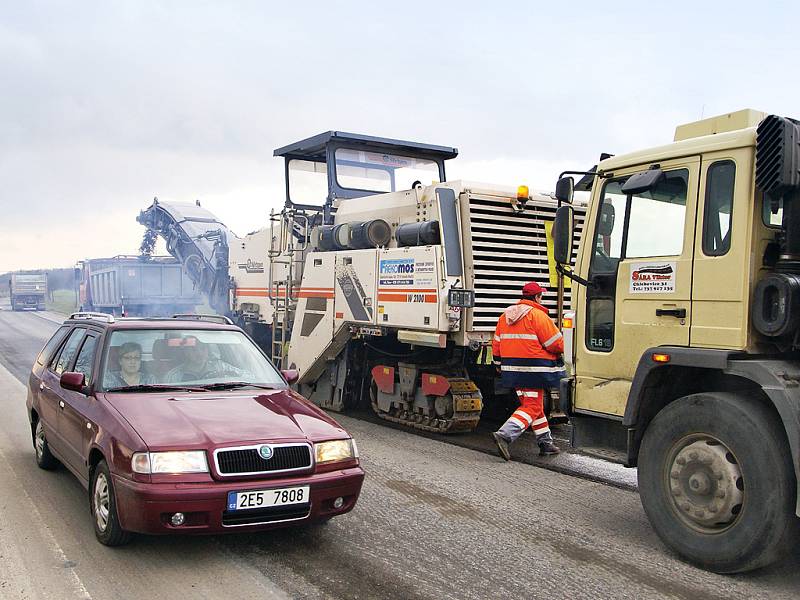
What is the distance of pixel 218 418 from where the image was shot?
4777 mm

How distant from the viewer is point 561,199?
5379 mm

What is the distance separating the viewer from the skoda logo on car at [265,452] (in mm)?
4453

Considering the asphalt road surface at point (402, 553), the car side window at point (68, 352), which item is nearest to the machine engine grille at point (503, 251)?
the asphalt road surface at point (402, 553)

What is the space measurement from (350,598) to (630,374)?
243 cm

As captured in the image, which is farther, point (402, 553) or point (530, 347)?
point (530, 347)

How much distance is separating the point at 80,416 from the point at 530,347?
418 cm

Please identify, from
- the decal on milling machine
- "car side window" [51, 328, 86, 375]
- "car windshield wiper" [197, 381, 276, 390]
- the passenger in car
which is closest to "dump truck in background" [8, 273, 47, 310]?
the decal on milling machine

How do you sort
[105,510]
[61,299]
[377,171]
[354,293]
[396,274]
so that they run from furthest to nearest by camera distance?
1. [61,299]
2. [377,171]
3. [354,293]
4. [396,274]
5. [105,510]

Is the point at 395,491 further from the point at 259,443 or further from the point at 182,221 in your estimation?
the point at 182,221

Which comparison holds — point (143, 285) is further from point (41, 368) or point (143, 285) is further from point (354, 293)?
point (41, 368)

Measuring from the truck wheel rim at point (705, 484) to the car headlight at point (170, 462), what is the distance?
2.85 m

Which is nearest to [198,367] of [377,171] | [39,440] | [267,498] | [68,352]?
[68,352]

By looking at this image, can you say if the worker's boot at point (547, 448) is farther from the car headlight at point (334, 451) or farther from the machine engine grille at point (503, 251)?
the car headlight at point (334, 451)

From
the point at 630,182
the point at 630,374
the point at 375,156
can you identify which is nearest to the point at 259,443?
the point at 630,374
